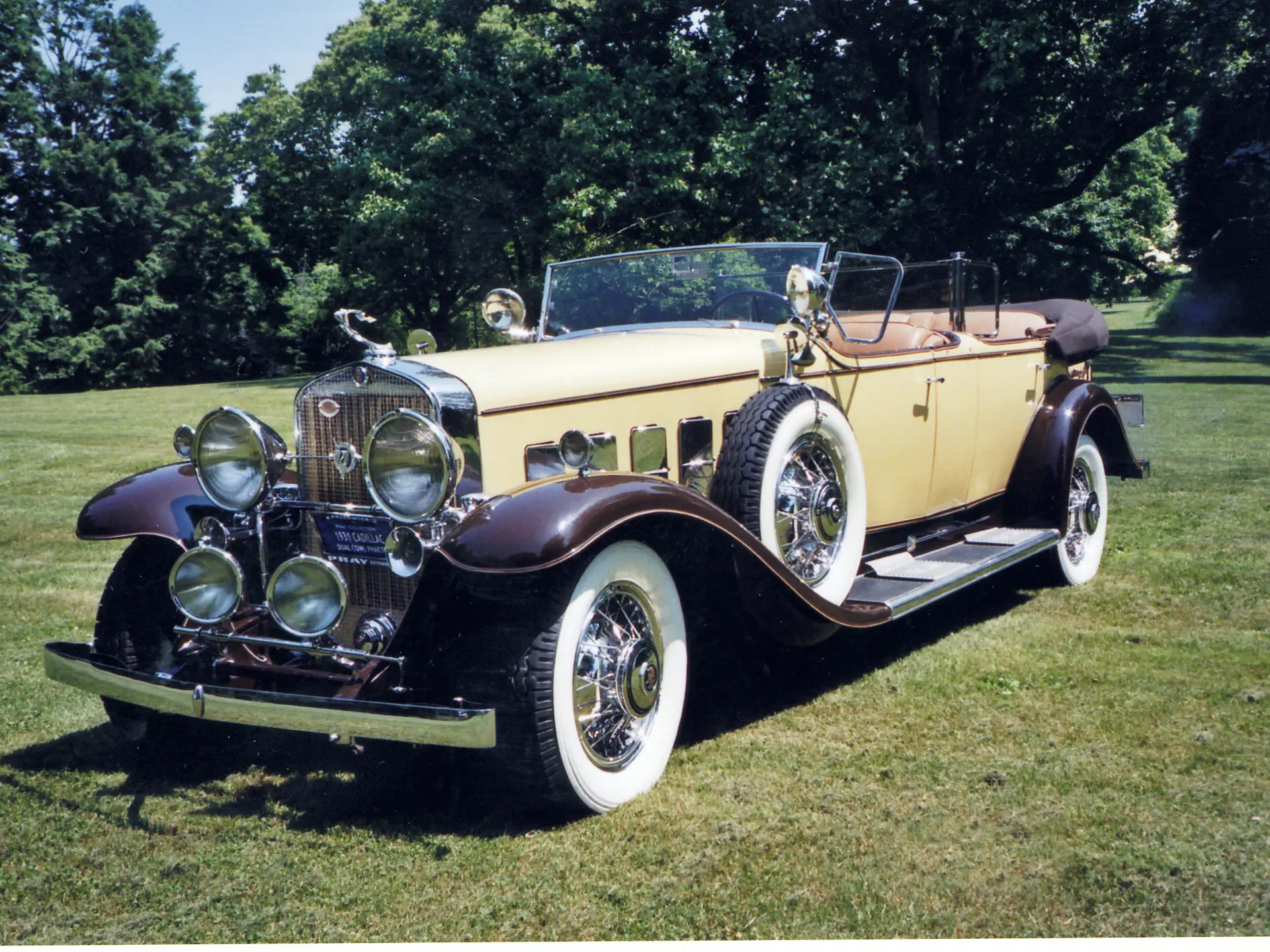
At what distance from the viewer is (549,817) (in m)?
3.44

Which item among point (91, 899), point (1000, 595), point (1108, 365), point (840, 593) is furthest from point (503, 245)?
point (91, 899)

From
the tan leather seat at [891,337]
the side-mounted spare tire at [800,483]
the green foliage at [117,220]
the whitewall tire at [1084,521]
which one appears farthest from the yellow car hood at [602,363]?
the green foliage at [117,220]

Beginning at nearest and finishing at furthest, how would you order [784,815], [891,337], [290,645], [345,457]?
[784,815]
[290,645]
[345,457]
[891,337]

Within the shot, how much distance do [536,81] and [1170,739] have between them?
64.3 feet

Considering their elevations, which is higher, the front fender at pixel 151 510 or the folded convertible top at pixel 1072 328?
the folded convertible top at pixel 1072 328

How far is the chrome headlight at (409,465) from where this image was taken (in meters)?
3.41

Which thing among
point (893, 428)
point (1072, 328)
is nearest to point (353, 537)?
point (893, 428)

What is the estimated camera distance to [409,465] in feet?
11.3

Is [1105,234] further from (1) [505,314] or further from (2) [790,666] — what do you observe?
(2) [790,666]

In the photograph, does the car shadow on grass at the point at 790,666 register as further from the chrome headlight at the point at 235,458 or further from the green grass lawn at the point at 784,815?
the chrome headlight at the point at 235,458

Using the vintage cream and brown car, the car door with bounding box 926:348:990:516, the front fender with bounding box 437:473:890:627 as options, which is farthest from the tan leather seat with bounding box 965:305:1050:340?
the front fender with bounding box 437:473:890:627

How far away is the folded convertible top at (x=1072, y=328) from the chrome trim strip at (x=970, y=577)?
1243 mm

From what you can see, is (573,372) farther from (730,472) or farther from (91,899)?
(91,899)

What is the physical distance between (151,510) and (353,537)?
0.81m
